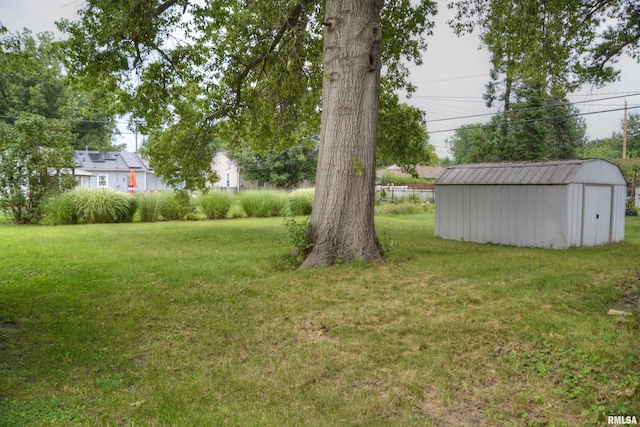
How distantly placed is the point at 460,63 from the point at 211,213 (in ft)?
69.6

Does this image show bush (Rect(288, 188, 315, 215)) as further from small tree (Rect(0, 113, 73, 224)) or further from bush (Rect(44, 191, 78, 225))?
small tree (Rect(0, 113, 73, 224))

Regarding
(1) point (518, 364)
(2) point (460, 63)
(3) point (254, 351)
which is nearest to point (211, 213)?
(3) point (254, 351)

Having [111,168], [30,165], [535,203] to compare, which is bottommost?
[535,203]

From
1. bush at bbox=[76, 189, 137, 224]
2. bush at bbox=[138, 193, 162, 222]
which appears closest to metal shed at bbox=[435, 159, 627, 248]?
bush at bbox=[138, 193, 162, 222]

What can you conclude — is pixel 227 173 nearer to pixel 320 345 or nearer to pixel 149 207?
pixel 149 207

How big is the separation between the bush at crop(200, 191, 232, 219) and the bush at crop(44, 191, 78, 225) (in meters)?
4.94

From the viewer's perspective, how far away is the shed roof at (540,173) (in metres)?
9.14

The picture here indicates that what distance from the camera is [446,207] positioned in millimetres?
11180

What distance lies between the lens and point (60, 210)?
15.0 metres

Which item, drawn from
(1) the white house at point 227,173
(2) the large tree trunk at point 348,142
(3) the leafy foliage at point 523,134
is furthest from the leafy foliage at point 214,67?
(1) the white house at point 227,173

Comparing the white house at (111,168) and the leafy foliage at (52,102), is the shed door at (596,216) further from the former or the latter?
the white house at (111,168)

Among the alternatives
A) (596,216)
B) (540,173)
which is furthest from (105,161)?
(596,216)

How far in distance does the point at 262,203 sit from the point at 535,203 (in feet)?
40.9

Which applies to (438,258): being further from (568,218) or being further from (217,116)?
(217,116)
